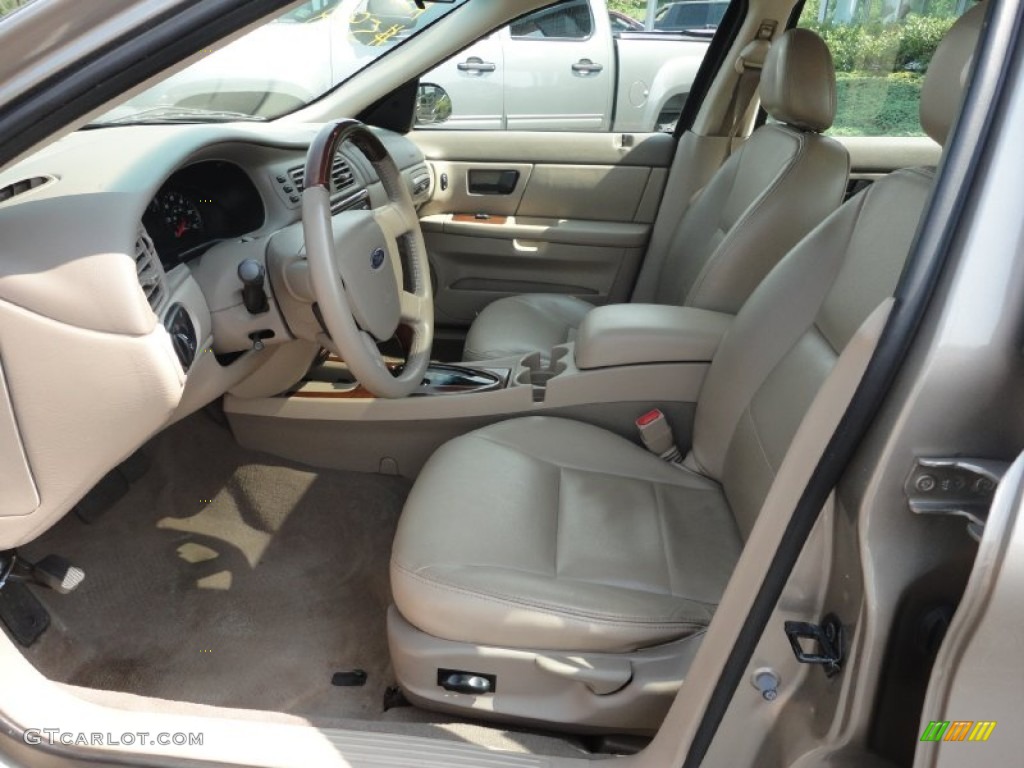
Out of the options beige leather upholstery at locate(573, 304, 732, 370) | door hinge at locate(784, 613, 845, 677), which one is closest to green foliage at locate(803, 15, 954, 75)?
beige leather upholstery at locate(573, 304, 732, 370)

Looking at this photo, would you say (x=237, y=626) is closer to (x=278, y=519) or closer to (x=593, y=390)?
(x=278, y=519)

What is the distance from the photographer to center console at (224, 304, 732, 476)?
1.61m

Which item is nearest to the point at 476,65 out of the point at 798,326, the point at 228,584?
the point at 798,326

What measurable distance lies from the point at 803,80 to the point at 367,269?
1.05 m

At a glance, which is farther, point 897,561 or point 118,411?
point 118,411

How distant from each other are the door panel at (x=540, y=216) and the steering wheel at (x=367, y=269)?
992 millimetres

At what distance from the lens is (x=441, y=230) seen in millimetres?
2684

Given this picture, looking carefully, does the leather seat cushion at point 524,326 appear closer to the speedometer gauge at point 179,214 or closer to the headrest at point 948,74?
the speedometer gauge at point 179,214

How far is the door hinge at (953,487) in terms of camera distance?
68cm

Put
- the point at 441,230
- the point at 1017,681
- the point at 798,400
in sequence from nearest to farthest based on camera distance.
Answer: the point at 1017,681
the point at 798,400
the point at 441,230

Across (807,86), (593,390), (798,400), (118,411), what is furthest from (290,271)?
(807,86)

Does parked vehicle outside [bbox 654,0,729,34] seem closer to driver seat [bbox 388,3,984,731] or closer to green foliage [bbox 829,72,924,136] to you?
green foliage [bbox 829,72,924,136]

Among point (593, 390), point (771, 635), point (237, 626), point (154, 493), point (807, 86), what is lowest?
point (237, 626)

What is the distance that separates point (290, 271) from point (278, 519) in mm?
652
